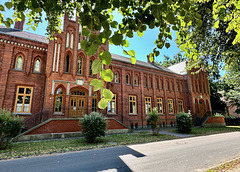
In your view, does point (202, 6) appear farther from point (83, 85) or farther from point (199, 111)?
point (199, 111)

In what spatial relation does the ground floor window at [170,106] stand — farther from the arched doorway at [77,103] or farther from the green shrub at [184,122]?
the arched doorway at [77,103]

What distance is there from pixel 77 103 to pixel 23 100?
500 cm

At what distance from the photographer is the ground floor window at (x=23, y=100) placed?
12570 mm

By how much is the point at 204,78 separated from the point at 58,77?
2802 cm

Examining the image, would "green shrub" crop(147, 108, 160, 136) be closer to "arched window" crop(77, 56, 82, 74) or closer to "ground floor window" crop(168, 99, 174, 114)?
"arched window" crop(77, 56, 82, 74)

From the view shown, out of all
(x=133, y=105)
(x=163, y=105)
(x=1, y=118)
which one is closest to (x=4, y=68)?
(x=1, y=118)

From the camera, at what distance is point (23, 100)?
42.2 ft

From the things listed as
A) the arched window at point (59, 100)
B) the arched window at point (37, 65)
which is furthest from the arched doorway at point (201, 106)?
the arched window at point (37, 65)

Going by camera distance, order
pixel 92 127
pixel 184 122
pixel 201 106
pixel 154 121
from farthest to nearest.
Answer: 1. pixel 201 106
2. pixel 184 122
3. pixel 154 121
4. pixel 92 127

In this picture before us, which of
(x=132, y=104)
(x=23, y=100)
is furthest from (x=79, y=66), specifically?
(x=132, y=104)

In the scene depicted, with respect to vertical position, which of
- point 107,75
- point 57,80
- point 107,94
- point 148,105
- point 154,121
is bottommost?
point 154,121

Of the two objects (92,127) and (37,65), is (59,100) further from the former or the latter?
(92,127)

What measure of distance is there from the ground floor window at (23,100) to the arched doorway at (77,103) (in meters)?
3.88

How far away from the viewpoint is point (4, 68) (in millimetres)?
12438
